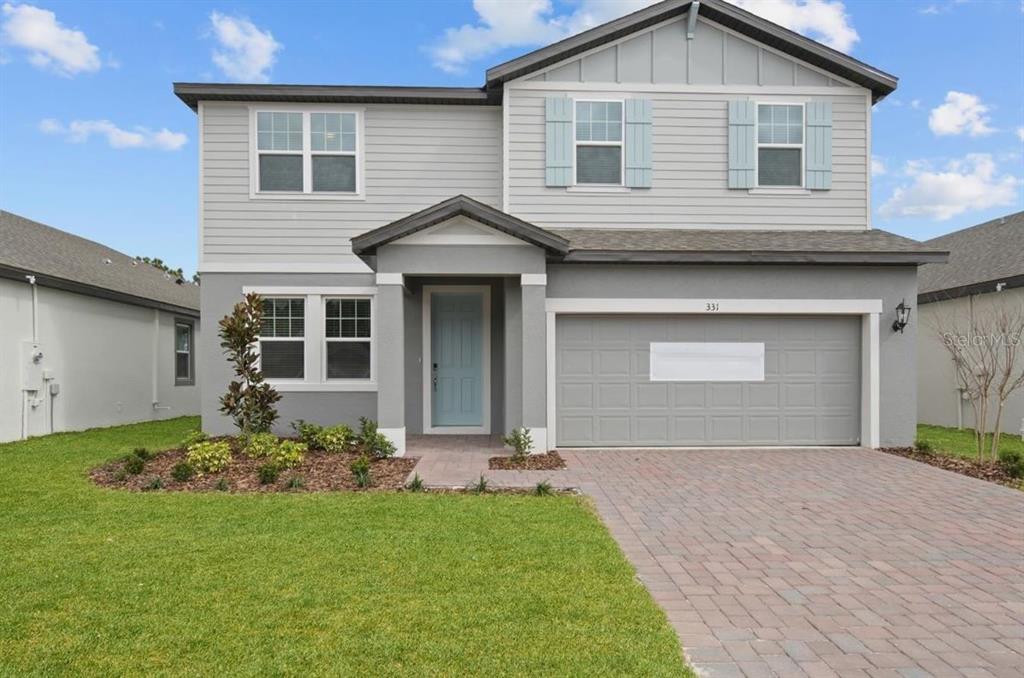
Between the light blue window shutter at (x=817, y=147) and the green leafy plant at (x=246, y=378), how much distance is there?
9966 millimetres

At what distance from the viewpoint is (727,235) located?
35.7 ft

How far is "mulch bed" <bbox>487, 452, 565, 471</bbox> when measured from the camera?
8.59 meters

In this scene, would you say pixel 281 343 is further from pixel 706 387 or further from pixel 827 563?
pixel 827 563

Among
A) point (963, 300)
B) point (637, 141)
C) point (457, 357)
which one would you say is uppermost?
point (637, 141)

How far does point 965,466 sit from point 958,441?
3632 mm

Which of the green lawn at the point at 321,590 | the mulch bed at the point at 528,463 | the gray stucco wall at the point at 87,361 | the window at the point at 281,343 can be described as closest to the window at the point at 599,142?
the mulch bed at the point at 528,463

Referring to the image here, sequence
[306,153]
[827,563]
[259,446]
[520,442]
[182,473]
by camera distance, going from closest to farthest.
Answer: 1. [827,563]
2. [182,473]
3. [259,446]
4. [520,442]
5. [306,153]

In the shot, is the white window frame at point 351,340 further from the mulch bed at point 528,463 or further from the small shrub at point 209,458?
the mulch bed at point 528,463

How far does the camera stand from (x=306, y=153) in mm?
11453

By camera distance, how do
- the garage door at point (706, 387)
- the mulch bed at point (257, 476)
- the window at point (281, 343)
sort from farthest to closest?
the window at point (281, 343) → the garage door at point (706, 387) → the mulch bed at point (257, 476)

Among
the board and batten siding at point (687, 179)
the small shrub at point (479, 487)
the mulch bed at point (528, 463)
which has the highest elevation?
the board and batten siding at point (687, 179)

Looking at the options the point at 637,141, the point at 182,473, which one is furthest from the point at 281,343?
the point at 637,141

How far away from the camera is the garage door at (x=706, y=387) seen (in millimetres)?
10281

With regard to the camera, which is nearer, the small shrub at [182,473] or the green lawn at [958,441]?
the small shrub at [182,473]
